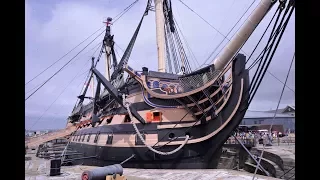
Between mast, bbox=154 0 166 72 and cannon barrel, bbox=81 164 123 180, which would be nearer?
cannon barrel, bbox=81 164 123 180

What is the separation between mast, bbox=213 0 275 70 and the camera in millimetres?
10789

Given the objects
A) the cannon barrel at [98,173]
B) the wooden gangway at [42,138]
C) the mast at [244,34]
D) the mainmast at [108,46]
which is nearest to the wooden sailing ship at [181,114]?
the mast at [244,34]

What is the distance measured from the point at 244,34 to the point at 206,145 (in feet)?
18.1

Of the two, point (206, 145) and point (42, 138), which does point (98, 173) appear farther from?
point (42, 138)

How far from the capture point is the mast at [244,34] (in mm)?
10789

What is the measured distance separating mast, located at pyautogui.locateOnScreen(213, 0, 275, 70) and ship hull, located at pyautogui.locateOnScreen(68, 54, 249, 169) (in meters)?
0.66

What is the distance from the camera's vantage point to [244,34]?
38.6 feet

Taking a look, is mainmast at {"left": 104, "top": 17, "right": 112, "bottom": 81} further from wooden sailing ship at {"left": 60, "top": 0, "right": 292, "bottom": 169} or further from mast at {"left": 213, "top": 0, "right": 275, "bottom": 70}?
mast at {"left": 213, "top": 0, "right": 275, "bottom": 70}

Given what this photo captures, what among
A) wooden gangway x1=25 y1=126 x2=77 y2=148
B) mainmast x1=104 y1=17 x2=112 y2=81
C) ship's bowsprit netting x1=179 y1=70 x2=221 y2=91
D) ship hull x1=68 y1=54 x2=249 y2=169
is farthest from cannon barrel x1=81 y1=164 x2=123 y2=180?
mainmast x1=104 y1=17 x2=112 y2=81

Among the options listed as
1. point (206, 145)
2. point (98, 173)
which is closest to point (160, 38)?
point (206, 145)
